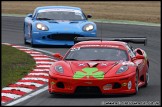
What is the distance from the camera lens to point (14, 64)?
18266mm

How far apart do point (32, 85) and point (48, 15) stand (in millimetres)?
9476

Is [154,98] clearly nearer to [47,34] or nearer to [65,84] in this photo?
[65,84]

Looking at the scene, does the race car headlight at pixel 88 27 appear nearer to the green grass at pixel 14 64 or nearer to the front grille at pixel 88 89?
the green grass at pixel 14 64

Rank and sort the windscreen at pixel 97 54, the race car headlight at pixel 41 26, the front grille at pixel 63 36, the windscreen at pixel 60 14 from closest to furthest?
1. the windscreen at pixel 97 54
2. the front grille at pixel 63 36
3. the race car headlight at pixel 41 26
4. the windscreen at pixel 60 14

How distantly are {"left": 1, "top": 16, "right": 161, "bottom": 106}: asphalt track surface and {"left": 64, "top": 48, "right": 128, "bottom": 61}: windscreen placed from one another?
2.63 ft

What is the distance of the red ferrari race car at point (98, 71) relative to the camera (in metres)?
13.0

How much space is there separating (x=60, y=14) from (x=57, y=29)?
51.4 inches

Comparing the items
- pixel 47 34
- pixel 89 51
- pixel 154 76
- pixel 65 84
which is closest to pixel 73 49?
pixel 89 51

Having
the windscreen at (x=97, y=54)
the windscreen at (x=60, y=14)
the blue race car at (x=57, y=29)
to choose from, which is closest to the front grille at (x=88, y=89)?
the windscreen at (x=97, y=54)

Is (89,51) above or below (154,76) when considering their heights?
above

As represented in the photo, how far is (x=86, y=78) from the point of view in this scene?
12.9 meters

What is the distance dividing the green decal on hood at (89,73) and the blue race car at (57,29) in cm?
936

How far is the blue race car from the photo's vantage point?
74.2 feet

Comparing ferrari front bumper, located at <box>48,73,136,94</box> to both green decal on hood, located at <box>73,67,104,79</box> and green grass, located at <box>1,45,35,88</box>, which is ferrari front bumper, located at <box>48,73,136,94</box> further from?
green grass, located at <box>1,45,35,88</box>
